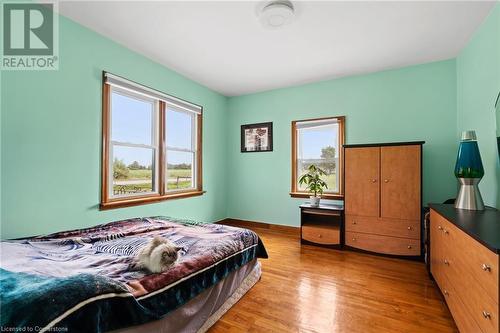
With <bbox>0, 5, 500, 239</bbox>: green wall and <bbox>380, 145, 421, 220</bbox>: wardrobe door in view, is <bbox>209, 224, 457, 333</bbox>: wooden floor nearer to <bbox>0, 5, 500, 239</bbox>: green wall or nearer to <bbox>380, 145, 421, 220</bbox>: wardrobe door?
<bbox>380, 145, 421, 220</bbox>: wardrobe door

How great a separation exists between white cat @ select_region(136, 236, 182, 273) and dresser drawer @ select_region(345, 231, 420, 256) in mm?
2589

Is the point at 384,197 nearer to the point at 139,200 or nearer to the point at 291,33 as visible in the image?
the point at 291,33

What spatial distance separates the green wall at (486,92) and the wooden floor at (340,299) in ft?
3.71

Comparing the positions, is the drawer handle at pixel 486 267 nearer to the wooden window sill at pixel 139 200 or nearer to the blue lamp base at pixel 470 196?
the blue lamp base at pixel 470 196

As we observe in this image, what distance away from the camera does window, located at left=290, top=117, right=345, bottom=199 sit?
373 cm

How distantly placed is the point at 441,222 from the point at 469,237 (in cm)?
70

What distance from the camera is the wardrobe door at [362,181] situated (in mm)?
3055

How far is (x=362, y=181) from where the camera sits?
10.3ft

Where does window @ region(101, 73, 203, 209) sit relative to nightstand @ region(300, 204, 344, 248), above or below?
above

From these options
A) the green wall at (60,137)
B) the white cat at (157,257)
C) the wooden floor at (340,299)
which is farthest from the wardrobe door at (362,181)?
the green wall at (60,137)

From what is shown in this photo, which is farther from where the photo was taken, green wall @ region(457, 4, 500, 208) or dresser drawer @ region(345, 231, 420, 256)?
dresser drawer @ region(345, 231, 420, 256)

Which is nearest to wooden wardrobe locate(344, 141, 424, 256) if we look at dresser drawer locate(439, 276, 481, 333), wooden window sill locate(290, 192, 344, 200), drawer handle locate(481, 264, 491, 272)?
wooden window sill locate(290, 192, 344, 200)

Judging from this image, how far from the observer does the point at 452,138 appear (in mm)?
3029

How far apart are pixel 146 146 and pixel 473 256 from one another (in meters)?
3.34
